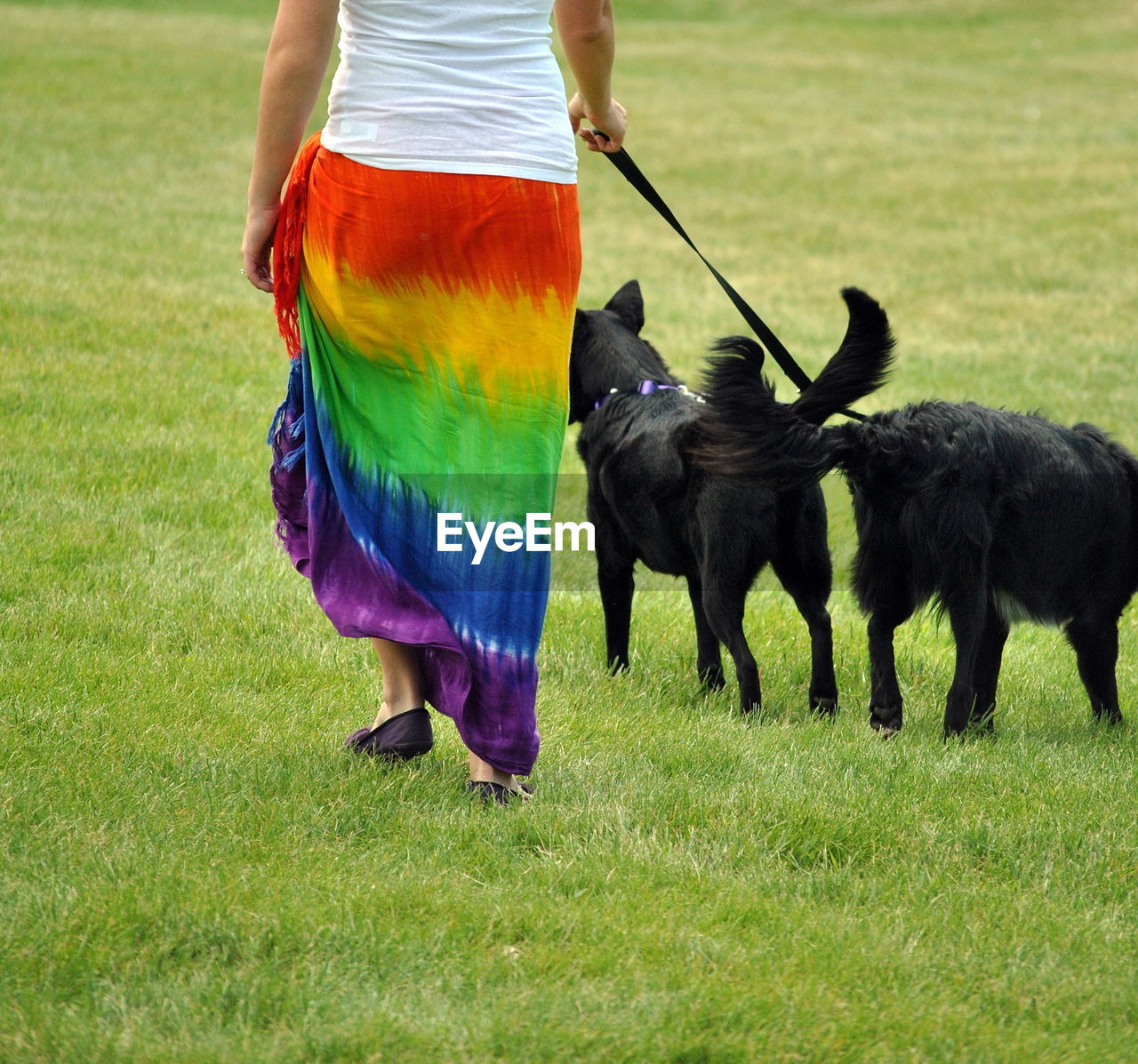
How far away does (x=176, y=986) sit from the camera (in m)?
2.34

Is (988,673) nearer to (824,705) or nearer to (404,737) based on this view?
(824,705)

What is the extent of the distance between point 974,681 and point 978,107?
2029cm

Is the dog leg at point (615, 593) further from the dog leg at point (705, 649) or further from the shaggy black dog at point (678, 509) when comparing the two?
the dog leg at point (705, 649)

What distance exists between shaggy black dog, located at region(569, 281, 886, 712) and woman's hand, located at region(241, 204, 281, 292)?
132 cm

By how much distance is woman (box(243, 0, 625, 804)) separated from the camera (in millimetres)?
2904

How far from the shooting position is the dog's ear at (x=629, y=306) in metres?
4.95

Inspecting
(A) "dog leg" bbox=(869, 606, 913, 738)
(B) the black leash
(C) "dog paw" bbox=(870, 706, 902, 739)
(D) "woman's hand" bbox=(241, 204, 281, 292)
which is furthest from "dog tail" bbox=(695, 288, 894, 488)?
(D) "woman's hand" bbox=(241, 204, 281, 292)

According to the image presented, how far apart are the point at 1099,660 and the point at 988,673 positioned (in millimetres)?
348

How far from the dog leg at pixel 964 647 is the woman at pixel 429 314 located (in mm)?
1372

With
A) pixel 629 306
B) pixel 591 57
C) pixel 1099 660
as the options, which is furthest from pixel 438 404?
pixel 1099 660

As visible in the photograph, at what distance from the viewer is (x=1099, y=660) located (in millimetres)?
4281

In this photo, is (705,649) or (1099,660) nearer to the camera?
(1099,660)

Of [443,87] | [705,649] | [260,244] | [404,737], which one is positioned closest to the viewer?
[443,87]

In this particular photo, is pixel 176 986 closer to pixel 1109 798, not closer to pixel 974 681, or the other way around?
pixel 1109 798
